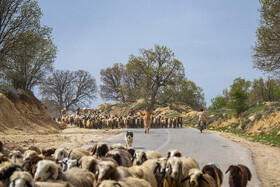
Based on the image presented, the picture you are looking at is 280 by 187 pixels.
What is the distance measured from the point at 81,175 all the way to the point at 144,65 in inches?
1972

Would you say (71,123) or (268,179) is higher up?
(71,123)

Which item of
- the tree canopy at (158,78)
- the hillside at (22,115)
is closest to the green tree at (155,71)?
the tree canopy at (158,78)

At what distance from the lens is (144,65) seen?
183 feet

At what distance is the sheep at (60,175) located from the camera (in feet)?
18.1

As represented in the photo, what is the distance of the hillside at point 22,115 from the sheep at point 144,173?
15.5 meters

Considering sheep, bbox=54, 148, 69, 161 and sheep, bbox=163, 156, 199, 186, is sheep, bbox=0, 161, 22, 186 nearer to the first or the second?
sheep, bbox=54, 148, 69, 161

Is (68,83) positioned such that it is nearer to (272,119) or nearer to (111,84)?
(111,84)

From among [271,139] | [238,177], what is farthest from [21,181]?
[271,139]

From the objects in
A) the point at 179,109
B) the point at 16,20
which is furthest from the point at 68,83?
the point at 16,20

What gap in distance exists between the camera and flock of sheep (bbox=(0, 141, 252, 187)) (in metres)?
5.22

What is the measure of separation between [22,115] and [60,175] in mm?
19941

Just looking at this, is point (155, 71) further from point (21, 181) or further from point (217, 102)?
point (21, 181)

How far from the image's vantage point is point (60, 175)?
18.9 ft

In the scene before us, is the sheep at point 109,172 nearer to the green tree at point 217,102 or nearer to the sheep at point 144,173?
the sheep at point 144,173
